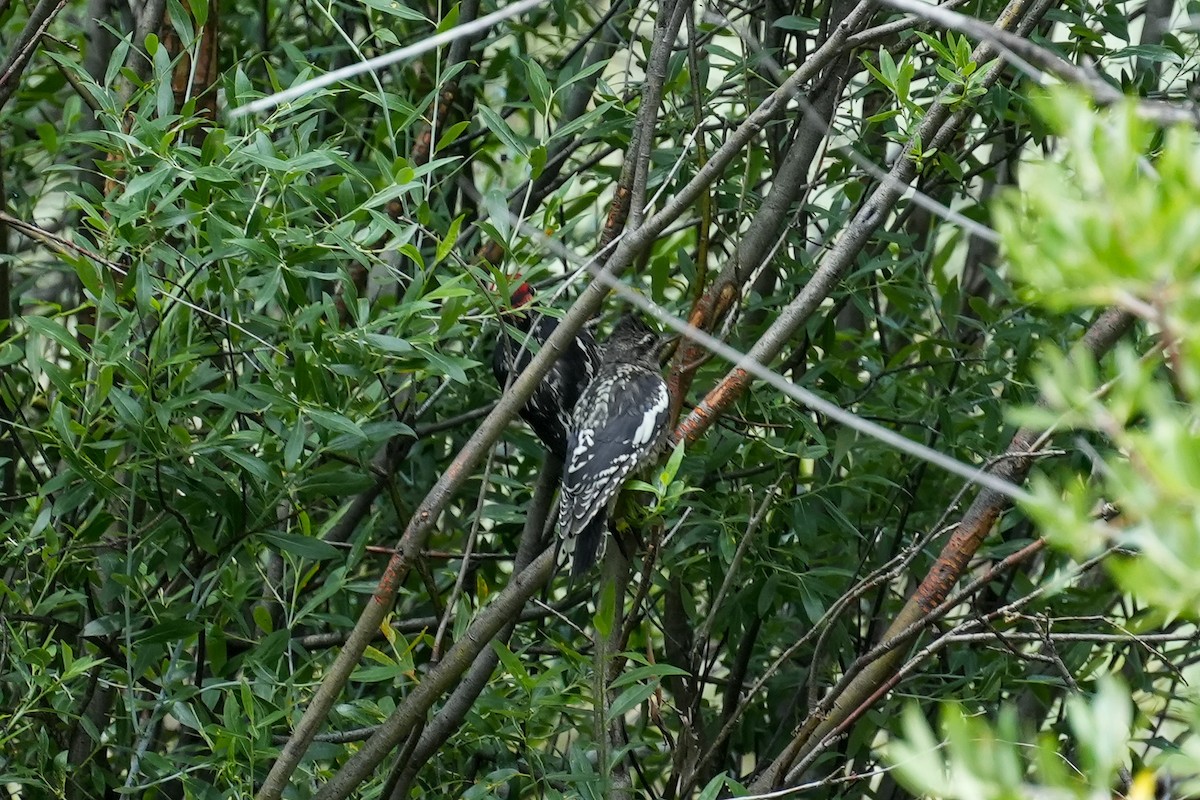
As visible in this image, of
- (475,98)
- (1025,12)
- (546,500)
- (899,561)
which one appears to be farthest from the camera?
(475,98)

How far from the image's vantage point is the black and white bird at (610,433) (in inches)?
105

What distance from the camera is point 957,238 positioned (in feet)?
11.9

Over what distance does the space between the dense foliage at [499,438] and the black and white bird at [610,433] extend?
0.32 feet

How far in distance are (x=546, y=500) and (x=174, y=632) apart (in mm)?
867

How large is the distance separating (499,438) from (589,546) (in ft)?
1.61

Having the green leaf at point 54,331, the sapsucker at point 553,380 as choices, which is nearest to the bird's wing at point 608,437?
the sapsucker at point 553,380

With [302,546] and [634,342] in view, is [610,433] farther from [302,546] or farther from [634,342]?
[302,546]

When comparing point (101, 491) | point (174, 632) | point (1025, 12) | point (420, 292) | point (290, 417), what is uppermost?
point (1025, 12)

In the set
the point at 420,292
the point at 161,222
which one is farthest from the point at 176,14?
the point at 420,292

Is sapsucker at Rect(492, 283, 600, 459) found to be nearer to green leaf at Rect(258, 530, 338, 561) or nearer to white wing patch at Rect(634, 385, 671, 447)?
white wing patch at Rect(634, 385, 671, 447)

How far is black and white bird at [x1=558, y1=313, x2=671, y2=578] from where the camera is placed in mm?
2674

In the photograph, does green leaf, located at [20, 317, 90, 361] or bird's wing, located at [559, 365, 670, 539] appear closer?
green leaf, located at [20, 317, 90, 361]

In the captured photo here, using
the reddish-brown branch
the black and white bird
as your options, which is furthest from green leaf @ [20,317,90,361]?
the reddish-brown branch

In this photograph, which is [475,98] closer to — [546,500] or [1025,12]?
[546,500]
